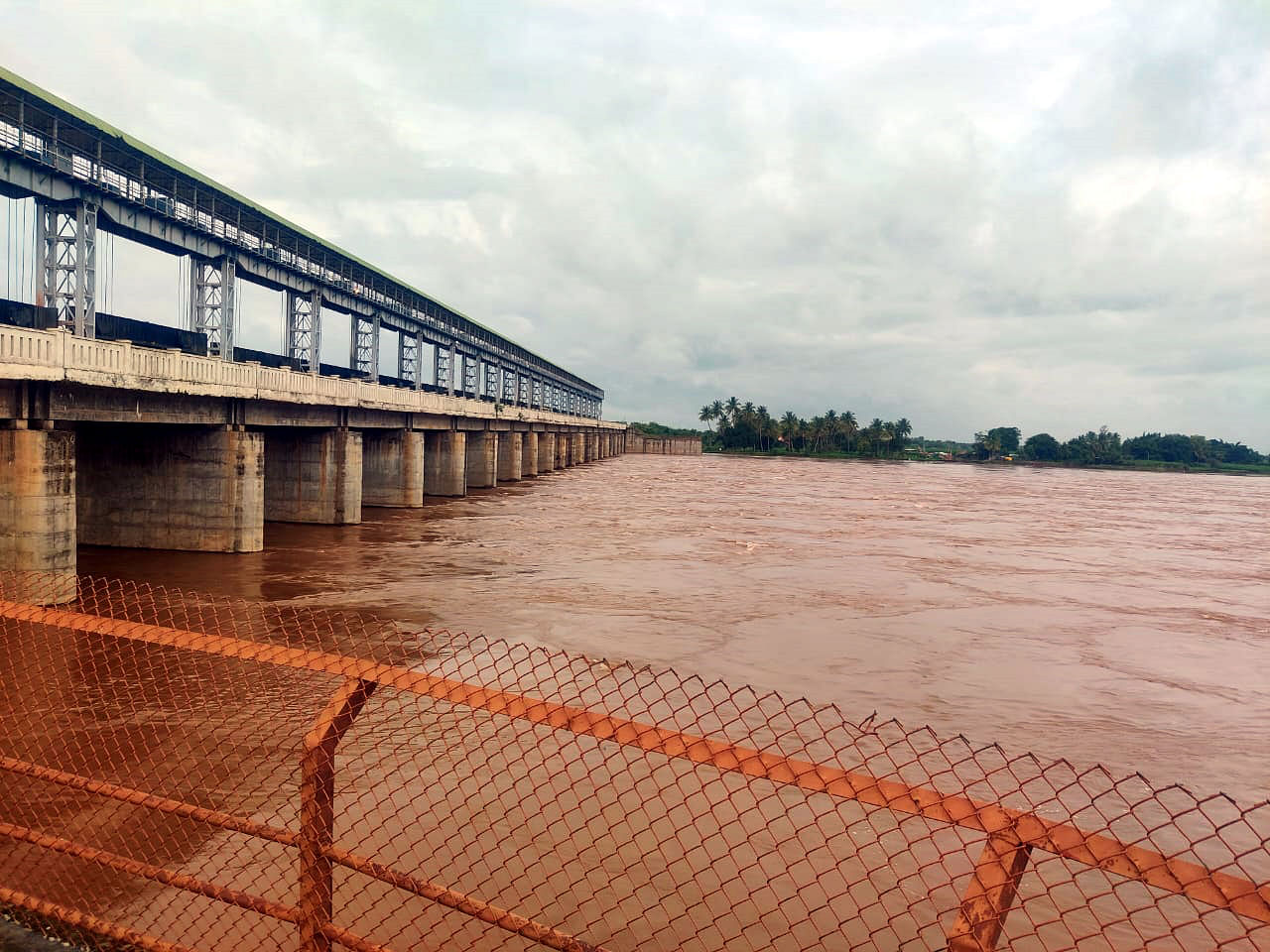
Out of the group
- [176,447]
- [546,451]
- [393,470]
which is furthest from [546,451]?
[176,447]

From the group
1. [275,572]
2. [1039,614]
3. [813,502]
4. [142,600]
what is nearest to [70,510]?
[142,600]

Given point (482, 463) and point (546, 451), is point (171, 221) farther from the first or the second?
point (546, 451)

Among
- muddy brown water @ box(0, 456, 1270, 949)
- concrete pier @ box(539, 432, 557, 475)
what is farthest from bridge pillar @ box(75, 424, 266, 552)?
concrete pier @ box(539, 432, 557, 475)

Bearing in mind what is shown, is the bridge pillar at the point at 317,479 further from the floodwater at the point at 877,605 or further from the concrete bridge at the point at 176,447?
the floodwater at the point at 877,605

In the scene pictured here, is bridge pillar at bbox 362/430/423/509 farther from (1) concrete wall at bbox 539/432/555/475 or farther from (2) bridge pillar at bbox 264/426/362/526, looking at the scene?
(1) concrete wall at bbox 539/432/555/475

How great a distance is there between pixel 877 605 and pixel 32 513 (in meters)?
17.5

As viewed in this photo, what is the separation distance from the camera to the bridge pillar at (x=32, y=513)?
627 inches

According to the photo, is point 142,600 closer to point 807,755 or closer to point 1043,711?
point 807,755

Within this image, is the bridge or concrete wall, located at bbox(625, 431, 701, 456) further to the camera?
concrete wall, located at bbox(625, 431, 701, 456)

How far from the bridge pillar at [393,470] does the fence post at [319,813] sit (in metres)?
36.9

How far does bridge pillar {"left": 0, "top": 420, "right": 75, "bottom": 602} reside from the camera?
627 inches

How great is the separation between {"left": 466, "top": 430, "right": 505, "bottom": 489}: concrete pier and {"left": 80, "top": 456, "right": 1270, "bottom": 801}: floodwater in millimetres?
13154

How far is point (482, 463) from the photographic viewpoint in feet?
178

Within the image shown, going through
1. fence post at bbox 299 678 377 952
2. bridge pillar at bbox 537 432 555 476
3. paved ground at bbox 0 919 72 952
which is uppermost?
bridge pillar at bbox 537 432 555 476
